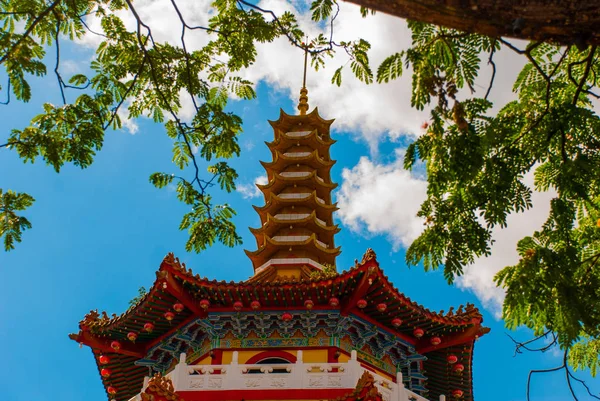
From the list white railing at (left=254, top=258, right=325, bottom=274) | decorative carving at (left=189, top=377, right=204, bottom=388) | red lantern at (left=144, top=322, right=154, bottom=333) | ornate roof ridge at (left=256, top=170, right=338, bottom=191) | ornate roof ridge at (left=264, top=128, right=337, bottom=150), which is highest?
ornate roof ridge at (left=264, top=128, right=337, bottom=150)

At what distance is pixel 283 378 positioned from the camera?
11.5 metres

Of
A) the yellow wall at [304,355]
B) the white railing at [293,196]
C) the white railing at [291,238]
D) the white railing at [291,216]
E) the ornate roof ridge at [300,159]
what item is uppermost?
the ornate roof ridge at [300,159]

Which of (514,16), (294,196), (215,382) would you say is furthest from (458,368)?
(514,16)

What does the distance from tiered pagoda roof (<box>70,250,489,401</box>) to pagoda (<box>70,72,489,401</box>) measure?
2 cm

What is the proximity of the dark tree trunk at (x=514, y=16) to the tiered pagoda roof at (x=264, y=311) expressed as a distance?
28.8ft

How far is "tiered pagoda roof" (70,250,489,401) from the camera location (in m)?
12.6

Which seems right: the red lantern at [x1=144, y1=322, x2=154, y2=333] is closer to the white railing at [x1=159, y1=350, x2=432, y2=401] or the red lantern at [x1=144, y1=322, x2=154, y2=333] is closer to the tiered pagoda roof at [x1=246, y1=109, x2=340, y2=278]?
the white railing at [x1=159, y1=350, x2=432, y2=401]

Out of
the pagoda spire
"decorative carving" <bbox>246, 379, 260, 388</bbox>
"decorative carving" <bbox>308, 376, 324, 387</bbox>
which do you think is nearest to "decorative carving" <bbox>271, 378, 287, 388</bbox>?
"decorative carving" <bbox>246, 379, 260, 388</bbox>

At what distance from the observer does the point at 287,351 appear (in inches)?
502

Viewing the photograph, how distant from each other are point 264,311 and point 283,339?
0.65m

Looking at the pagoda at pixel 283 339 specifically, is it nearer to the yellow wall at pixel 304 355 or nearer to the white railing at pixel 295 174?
the yellow wall at pixel 304 355

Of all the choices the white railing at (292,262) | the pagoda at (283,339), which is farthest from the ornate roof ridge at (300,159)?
the pagoda at (283,339)

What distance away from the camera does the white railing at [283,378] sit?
37.2ft

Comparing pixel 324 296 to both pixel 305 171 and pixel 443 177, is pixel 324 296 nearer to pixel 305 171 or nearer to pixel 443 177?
pixel 443 177
